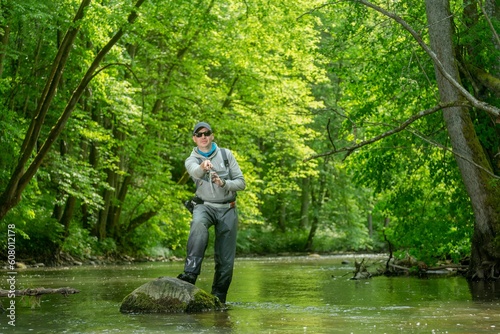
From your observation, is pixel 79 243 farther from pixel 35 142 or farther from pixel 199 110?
pixel 35 142

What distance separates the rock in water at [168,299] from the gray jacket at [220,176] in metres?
1.07

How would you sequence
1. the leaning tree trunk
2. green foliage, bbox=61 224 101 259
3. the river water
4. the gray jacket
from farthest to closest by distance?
green foliage, bbox=61 224 101 259 < the leaning tree trunk < the gray jacket < the river water

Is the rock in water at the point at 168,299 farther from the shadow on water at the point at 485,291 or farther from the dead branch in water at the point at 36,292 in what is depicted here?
the shadow on water at the point at 485,291

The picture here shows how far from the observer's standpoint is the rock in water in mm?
8773

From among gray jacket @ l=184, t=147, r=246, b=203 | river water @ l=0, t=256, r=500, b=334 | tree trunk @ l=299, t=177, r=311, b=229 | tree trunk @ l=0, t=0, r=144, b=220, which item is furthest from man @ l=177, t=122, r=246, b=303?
tree trunk @ l=299, t=177, r=311, b=229

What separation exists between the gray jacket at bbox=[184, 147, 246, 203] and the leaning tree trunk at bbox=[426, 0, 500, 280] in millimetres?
4805

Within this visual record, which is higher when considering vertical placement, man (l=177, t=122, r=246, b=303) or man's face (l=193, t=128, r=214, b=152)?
man's face (l=193, t=128, r=214, b=152)

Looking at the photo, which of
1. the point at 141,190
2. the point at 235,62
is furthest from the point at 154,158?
the point at 235,62

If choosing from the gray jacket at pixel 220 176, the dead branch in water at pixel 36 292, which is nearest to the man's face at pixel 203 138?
the gray jacket at pixel 220 176

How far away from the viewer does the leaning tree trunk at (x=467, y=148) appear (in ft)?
42.9

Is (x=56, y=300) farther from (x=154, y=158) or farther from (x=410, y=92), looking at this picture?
(x=154, y=158)

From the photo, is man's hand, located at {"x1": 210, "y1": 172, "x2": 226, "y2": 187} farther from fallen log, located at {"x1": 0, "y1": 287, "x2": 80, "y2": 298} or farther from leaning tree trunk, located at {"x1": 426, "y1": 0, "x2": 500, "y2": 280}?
leaning tree trunk, located at {"x1": 426, "y1": 0, "x2": 500, "y2": 280}

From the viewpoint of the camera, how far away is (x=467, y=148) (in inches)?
517

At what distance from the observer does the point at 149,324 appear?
24.6 feet
